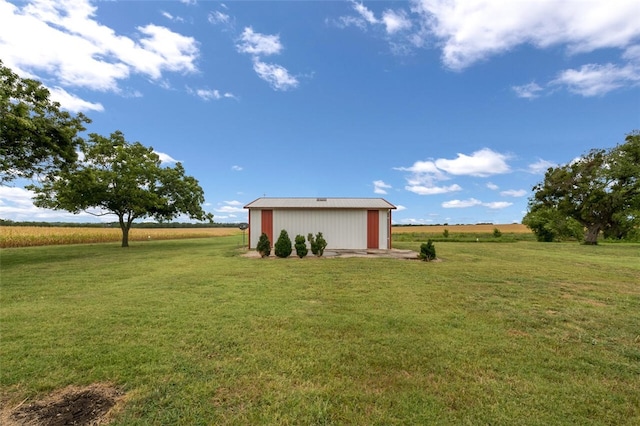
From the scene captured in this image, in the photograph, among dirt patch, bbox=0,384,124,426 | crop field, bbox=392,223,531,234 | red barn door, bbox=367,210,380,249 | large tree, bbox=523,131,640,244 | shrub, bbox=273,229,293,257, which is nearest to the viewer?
dirt patch, bbox=0,384,124,426

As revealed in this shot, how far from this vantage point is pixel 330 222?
16.0m

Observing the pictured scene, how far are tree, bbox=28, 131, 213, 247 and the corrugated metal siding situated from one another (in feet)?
28.7

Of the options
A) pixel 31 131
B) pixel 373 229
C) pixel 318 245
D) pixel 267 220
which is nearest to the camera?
pixel 31 131

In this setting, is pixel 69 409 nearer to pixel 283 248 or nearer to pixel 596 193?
pixel 283 248

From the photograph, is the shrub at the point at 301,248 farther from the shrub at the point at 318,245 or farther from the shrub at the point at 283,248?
the shrub at the point at 318,245

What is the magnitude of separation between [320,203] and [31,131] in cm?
1242

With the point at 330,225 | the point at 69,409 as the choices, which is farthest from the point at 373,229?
the point at 69,409

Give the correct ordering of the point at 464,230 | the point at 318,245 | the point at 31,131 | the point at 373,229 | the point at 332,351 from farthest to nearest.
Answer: the point at 464,230 → the point at 373,229 → the point at 318,245 → the point at 31,131 → the point at 332,351

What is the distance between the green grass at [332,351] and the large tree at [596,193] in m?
21.9

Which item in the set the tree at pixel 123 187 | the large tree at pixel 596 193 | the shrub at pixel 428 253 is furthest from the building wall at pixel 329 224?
the large tree at pixel 596 193

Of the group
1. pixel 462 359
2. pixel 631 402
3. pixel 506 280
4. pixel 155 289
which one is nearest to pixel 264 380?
pixel 462 359

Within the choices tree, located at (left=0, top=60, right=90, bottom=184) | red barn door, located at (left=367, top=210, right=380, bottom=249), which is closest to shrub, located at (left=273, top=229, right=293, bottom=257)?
red barn door, located at (left=367, top=210, right=380, bottom=249)

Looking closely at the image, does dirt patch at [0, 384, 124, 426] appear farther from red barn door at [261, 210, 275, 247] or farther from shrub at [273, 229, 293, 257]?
red barn door at [261, 210, 275, 247]

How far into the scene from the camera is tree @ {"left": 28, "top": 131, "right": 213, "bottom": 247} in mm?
16594
